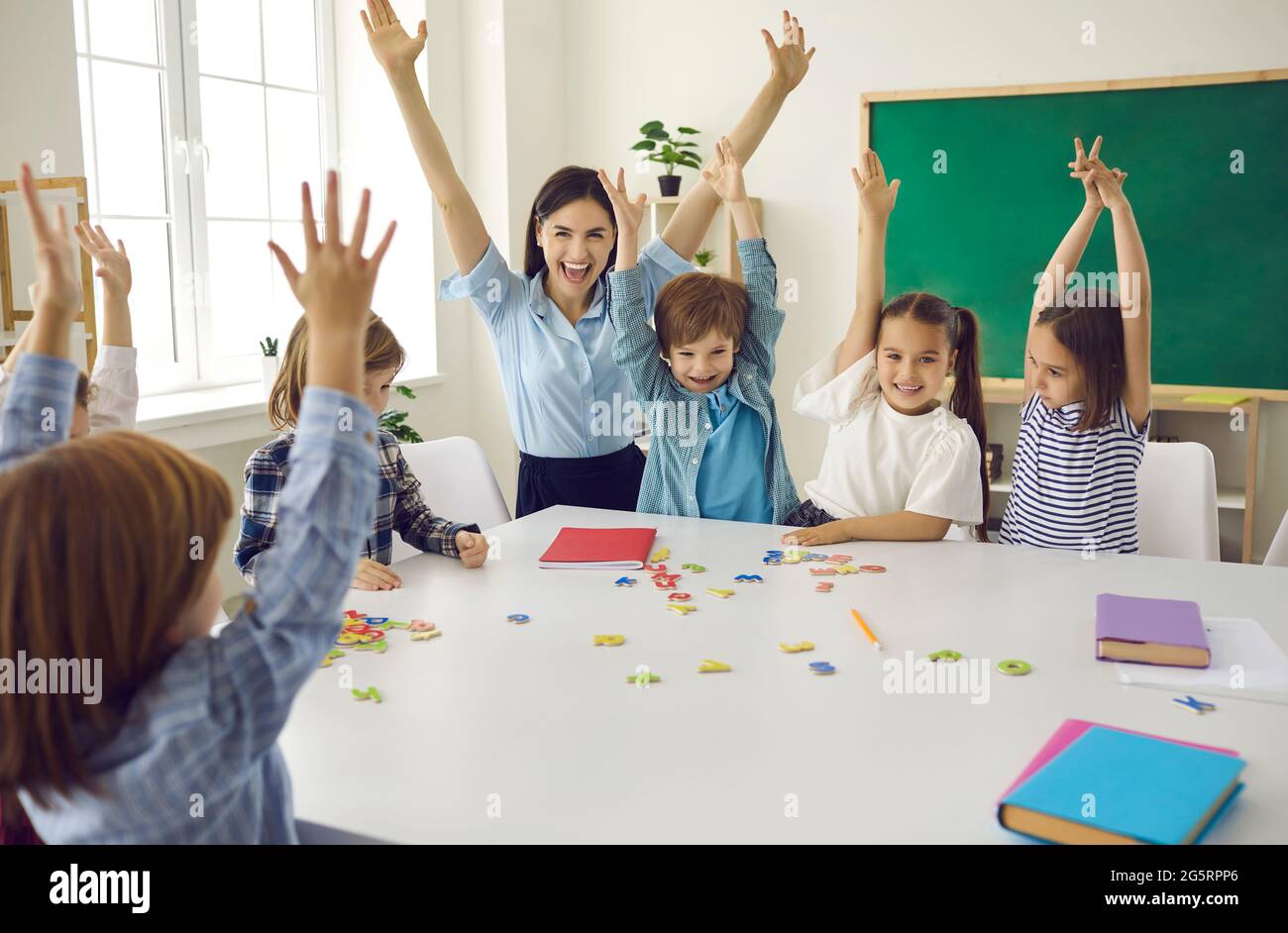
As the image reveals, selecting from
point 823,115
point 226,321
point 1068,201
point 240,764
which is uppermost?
point 823,115

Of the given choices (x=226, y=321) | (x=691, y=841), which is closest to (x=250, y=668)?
(x=691, y=841)

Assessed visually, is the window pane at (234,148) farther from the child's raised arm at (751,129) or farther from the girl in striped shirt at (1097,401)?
the girl in striped shirt at (1097,401)

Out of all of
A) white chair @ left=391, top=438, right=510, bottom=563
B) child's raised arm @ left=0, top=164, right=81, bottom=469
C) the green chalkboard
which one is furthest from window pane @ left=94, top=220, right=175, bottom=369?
child's raised arm @ left=0, top=164, right=81, bottom=469

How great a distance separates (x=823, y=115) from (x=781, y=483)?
8.59ft

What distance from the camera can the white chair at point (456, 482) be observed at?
2.47m

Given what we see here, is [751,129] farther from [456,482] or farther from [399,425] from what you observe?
[399,425]

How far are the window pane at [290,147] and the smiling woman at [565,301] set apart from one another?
197cm

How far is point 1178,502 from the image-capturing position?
242 centimetres

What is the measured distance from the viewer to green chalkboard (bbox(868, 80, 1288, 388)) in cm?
391

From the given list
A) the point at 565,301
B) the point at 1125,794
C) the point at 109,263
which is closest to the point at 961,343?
the point at 565,301

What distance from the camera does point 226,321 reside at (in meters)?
4.12

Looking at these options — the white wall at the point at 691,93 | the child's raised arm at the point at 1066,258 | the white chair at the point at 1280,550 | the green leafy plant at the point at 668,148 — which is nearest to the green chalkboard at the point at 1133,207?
the white wall at the point at 691,93

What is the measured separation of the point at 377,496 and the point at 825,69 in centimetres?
322
